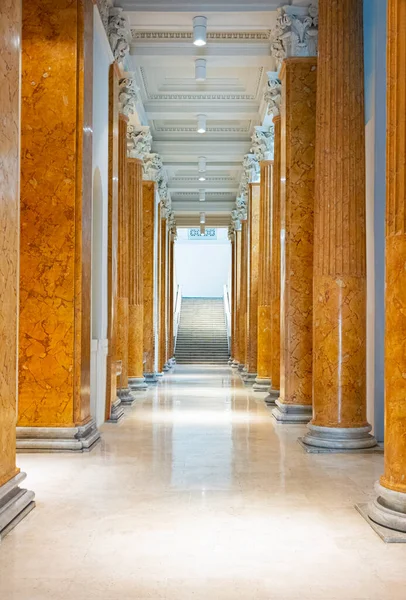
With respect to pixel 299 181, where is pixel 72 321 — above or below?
below

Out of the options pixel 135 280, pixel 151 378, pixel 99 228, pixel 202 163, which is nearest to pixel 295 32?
pixel 99 228

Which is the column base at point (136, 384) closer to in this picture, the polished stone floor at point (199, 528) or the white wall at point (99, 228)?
the white wall at point (99, 228)

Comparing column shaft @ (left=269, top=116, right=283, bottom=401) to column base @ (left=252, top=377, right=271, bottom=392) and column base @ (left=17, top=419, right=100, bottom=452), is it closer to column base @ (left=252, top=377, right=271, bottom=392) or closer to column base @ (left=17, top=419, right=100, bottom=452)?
column base @ (left=252, top=377, right=271, bottom=392)

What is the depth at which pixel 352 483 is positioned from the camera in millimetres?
6988

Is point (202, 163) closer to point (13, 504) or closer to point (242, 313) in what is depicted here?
point (242, 313)

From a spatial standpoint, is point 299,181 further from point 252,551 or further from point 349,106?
point 252,551

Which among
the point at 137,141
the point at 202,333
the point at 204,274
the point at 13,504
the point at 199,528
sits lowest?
the point at 202,333

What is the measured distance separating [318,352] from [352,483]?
2237 mm

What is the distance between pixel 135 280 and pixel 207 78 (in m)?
4.85

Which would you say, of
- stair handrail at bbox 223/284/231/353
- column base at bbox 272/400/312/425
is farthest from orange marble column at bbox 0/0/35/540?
stair handrail at bbox 223/284/231/353

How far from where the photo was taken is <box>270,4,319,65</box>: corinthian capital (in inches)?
464

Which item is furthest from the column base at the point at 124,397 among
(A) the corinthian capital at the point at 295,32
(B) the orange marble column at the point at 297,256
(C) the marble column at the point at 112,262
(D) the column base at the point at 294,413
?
(A) the corinthian capital at the point at 295,32

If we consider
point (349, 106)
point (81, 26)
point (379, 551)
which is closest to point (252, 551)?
point (379, 551)

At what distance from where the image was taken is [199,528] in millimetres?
5449
